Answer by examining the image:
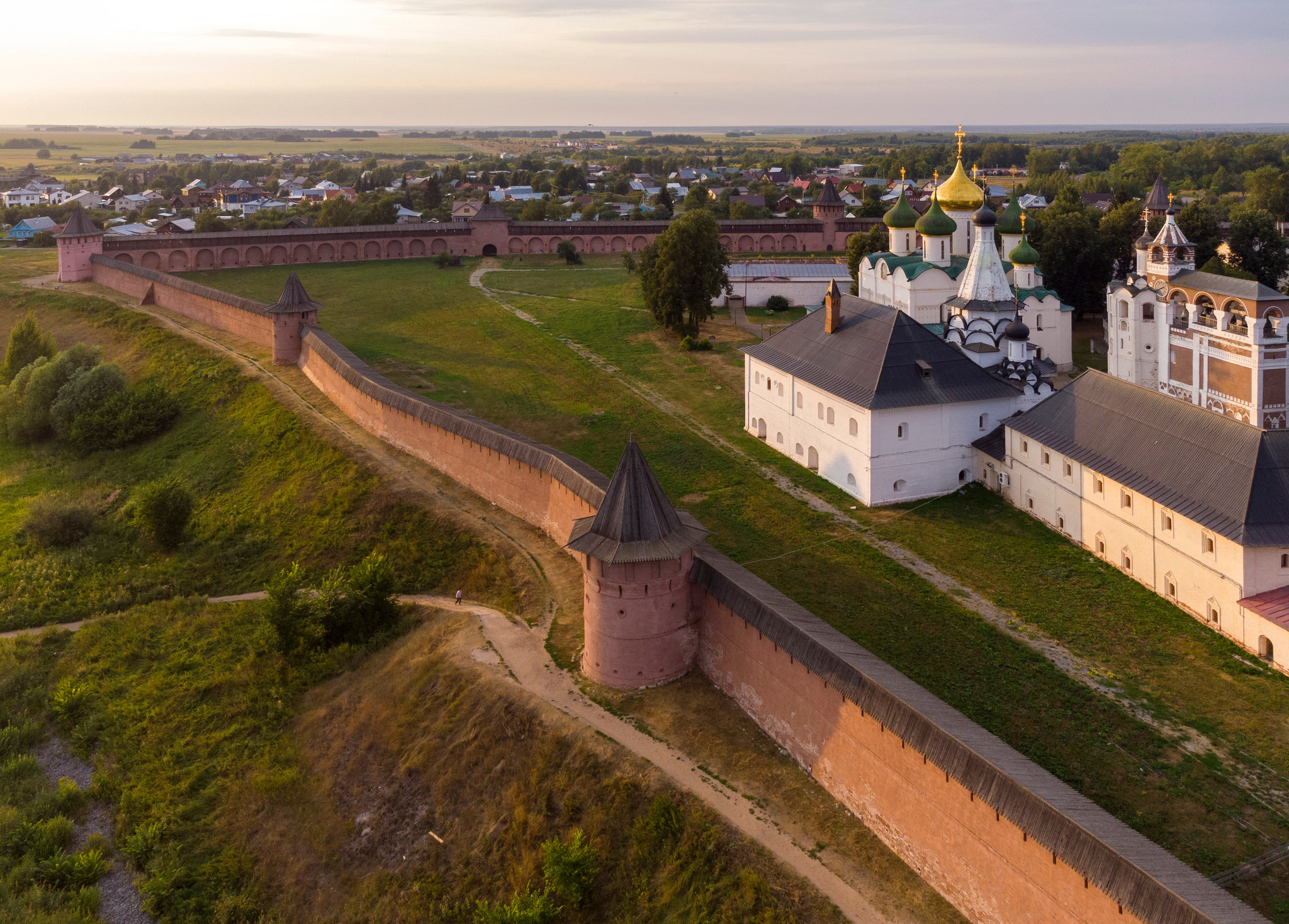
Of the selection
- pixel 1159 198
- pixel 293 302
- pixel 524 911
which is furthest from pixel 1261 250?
pixel 524 911

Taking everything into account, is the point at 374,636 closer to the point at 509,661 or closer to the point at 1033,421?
the point at 509,661

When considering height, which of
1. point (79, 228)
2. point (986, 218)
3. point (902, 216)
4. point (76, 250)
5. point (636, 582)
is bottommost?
point (636, 582)

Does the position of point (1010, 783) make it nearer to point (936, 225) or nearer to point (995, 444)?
point (995, 444)

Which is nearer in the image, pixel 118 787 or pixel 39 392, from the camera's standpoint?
pixel 118 787

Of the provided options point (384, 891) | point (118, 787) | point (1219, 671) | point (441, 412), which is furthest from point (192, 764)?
point (1219, 671)

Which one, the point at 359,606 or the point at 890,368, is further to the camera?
the point at 890,368

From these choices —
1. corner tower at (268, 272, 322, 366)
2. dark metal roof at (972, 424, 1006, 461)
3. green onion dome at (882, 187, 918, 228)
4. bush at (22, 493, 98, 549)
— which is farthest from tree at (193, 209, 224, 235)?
dark metal roof at (972, 424, 1006, 461)

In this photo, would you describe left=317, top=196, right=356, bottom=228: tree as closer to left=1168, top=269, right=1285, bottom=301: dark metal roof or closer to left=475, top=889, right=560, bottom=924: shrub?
left=1168, top=269, right=1285, bottom=301: dark metal roof
